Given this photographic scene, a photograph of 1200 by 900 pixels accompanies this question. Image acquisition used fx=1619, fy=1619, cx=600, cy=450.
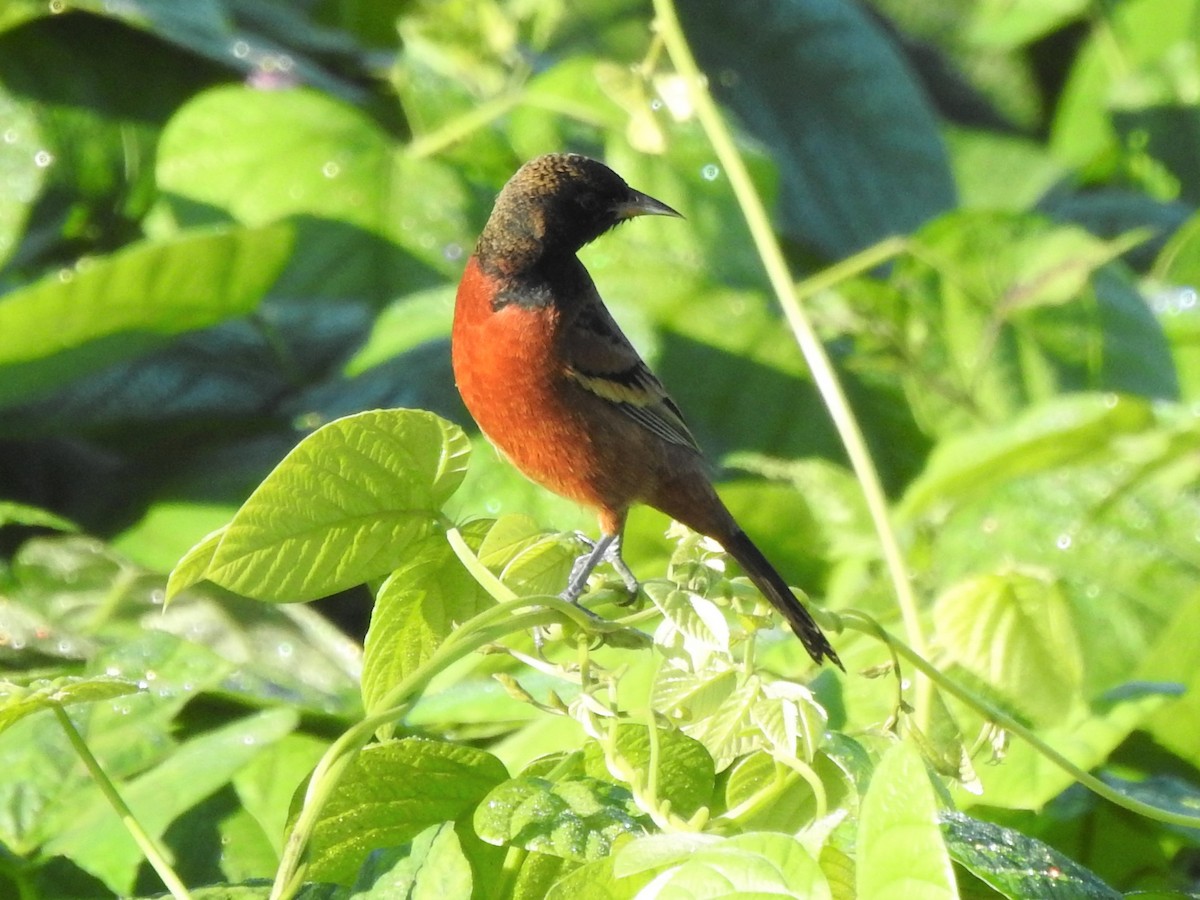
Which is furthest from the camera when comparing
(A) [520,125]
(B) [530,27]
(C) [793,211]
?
(C) [793,211]

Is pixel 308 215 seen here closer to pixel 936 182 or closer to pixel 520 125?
pixel 520 125

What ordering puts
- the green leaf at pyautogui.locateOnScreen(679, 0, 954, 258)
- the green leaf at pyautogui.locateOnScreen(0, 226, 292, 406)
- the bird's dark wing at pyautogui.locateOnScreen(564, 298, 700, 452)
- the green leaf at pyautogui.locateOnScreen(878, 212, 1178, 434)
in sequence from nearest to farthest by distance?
the bird's dark wing at pyautogui.locateOnScreen(564, 298, 700, 452)
the green leaf at pyautogui.locateOnScreen(0, 226, 292, 406)
the green leaf at pyautogui.locateOnScreen(878, 212, 1178, 434)
the green leaf at pyautogui.locateOnScreen(679, 0, 954, 258)

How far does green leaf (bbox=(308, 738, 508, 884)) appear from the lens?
1303mm

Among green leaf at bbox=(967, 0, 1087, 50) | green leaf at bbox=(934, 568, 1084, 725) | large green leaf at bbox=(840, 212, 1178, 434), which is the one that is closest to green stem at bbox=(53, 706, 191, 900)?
green leaf at bbox=(934, 568, 1084, 725)

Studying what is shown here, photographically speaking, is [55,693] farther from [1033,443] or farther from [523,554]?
[1033,443]

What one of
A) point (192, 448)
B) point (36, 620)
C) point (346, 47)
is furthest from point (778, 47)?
point (36, 620)

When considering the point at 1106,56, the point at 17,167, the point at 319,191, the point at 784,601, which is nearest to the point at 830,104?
the point at 1106,56

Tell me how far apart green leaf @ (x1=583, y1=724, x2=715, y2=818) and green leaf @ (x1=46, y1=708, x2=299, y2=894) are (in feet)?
1.59

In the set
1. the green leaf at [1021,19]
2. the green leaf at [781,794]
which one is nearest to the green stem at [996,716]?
the green leaf at [781,794]

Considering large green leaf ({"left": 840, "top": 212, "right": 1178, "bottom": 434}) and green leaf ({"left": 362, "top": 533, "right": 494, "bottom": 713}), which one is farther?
large green leaf ({"left": 840, "top": 212, "right": 1178, "bottom": 434})

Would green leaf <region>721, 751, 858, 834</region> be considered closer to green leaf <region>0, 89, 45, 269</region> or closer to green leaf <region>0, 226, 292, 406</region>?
green leaf <region>0, 226, 292, 406</region>

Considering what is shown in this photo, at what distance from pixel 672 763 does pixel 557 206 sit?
929mm

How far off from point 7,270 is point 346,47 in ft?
3.46

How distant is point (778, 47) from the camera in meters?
3.90
